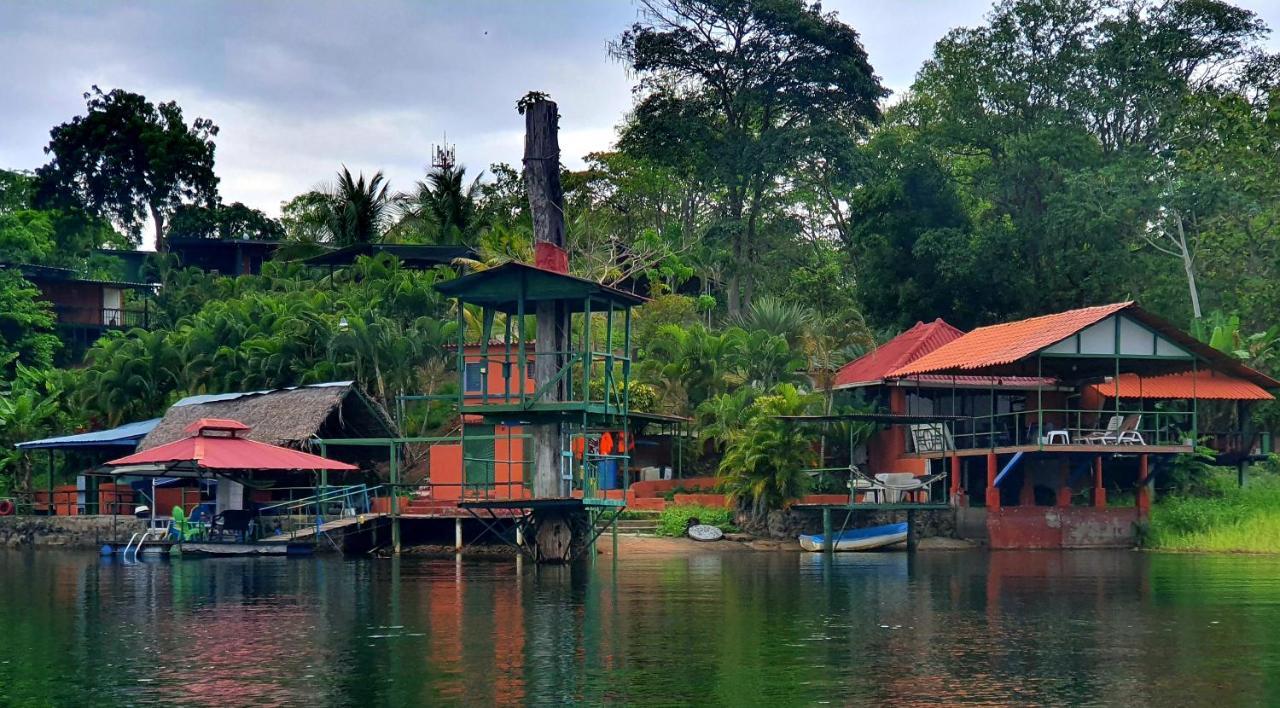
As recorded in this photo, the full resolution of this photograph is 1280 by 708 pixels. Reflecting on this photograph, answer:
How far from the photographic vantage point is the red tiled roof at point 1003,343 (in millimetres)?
41625

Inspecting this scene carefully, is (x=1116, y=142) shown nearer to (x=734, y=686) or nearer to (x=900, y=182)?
(x=900, y=182)

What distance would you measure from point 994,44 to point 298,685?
167 ft

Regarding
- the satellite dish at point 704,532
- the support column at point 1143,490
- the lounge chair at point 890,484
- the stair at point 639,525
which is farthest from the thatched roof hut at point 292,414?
the support column at point 1143,490

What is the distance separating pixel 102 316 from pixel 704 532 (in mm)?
39998

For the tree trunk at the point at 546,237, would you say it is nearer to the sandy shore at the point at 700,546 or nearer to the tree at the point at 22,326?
the sandy shore at the point at 700,546

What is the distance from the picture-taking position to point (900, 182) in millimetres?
60594

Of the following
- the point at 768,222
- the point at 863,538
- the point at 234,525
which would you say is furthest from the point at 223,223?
the point at 863,538

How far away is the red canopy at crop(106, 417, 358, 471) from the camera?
38625 millimetres

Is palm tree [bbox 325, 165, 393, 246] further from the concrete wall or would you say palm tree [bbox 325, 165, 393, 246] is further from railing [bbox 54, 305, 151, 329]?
the concrete wall

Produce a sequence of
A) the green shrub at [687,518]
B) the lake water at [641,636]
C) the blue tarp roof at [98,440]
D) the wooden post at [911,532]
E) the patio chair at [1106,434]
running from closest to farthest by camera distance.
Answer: the lake water at [641,636]
the patio chair at [1106,434]
the wooden post at [911,532]
the green shrub at [687,518]
the blue tarp roof at [98,440]

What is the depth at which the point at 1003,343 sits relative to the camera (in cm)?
4419

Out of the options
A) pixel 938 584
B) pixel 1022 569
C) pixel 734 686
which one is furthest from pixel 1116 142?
pixel 734 686

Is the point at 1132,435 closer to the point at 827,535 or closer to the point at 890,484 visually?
the point at 890,484

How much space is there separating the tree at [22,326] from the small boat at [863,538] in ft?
118
